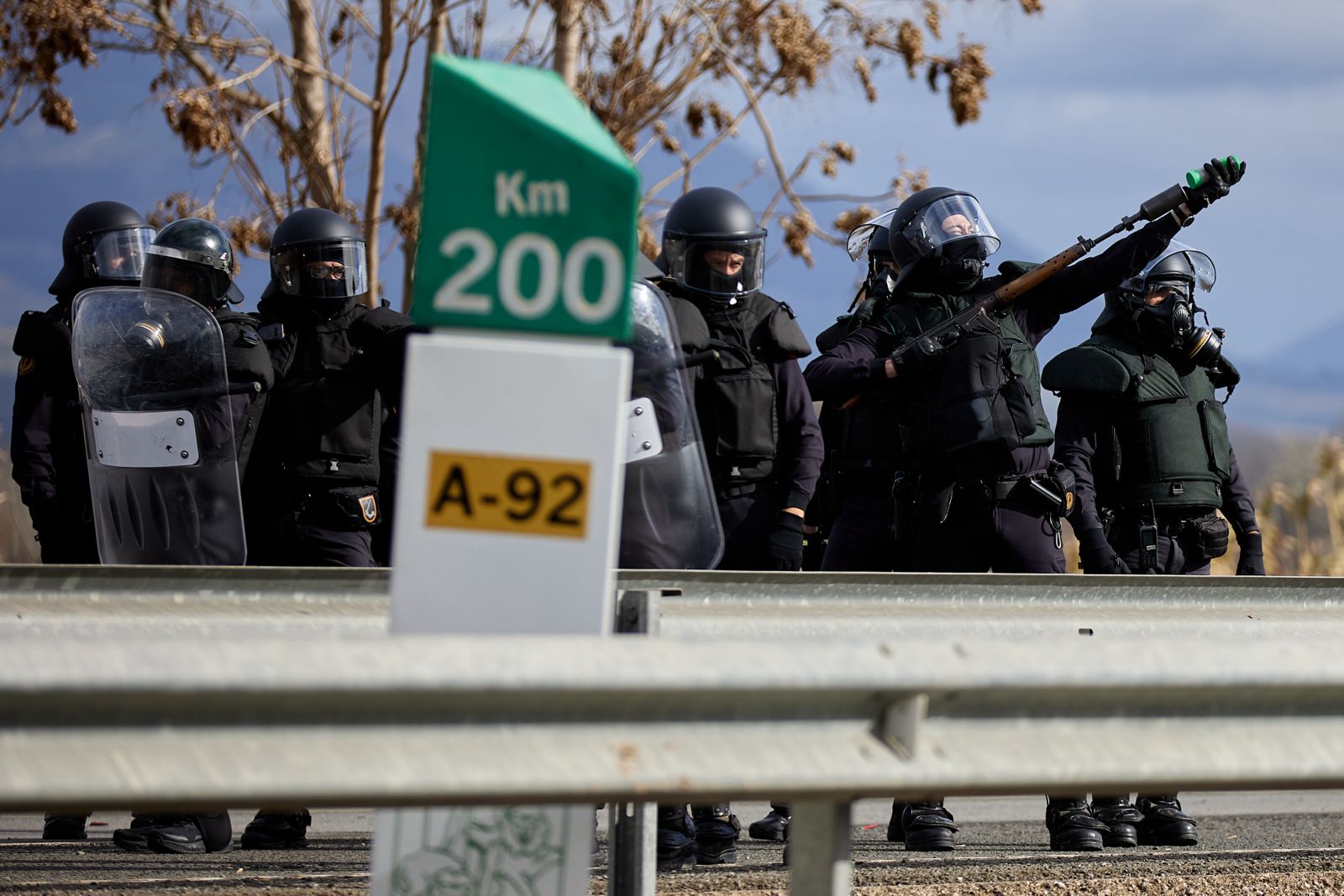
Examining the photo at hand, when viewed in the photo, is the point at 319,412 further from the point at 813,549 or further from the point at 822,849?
the point at 822,849

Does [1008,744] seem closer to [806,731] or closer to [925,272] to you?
[806,731]

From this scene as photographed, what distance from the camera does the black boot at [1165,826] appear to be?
5.79 metres

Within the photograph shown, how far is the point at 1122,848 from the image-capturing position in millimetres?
5684

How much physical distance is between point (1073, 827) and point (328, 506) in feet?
9.05

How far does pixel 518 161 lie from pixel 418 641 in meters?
0.71

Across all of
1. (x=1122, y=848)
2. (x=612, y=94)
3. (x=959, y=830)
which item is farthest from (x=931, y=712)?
(x=612, y=94)

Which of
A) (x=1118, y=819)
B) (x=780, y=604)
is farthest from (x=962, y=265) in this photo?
(x=780, y=604)

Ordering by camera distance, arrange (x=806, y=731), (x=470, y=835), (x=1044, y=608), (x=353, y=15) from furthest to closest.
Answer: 1. (x=353, y=15)
2. (x=1044, y=608)
3. (x=470, y=835)
4. (x=806, y=731)

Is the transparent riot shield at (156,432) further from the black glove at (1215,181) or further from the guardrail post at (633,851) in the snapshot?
the black glove at (1215,181)

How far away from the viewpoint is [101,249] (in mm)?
7211

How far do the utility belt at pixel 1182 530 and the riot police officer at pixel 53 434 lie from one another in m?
4.06

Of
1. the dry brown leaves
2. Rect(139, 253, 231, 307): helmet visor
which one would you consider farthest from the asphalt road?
the dry brown leaves

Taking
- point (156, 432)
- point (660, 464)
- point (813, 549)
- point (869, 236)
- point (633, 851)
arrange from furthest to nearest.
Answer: point (869, 236)
point (813, 549)
point (156, 432)
point (660, 464)
point (633, 851)

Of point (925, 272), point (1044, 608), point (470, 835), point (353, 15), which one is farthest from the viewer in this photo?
point (353, 15)
